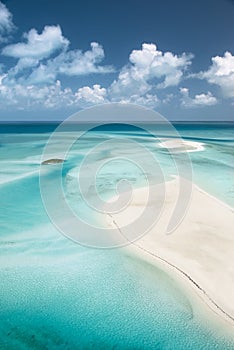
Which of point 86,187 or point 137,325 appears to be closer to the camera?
point 137,325

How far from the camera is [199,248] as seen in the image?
7.12 metres

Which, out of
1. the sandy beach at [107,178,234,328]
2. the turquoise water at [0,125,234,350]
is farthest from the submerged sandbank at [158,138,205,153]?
the turquoise water at [0,125,234,350]

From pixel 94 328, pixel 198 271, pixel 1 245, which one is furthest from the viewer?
pixel 1 245

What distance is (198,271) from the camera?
6238 millimetres

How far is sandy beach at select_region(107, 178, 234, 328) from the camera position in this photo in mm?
5645

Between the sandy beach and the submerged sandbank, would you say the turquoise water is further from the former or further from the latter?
the submerged sandbank

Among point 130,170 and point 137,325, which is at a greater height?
point 130,170

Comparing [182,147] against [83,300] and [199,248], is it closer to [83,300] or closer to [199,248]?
[199,248]

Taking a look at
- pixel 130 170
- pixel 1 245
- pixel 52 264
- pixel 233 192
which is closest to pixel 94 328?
pixel 52 264

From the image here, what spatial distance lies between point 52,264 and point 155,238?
9.58ft

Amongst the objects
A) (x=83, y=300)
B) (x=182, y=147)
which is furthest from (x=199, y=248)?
(x=182, y=147)

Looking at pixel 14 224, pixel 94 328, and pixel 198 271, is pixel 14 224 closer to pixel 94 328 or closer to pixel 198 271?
pixel 94 328

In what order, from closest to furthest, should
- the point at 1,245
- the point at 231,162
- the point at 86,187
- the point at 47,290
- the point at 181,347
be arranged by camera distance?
the point at 181,347 < the point at 47,290 < the point at 1,245 < the point at 86,187 < the point at 231,162

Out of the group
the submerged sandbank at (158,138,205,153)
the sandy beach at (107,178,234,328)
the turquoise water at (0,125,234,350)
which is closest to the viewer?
the turquoise water at (0,125,234,350)
